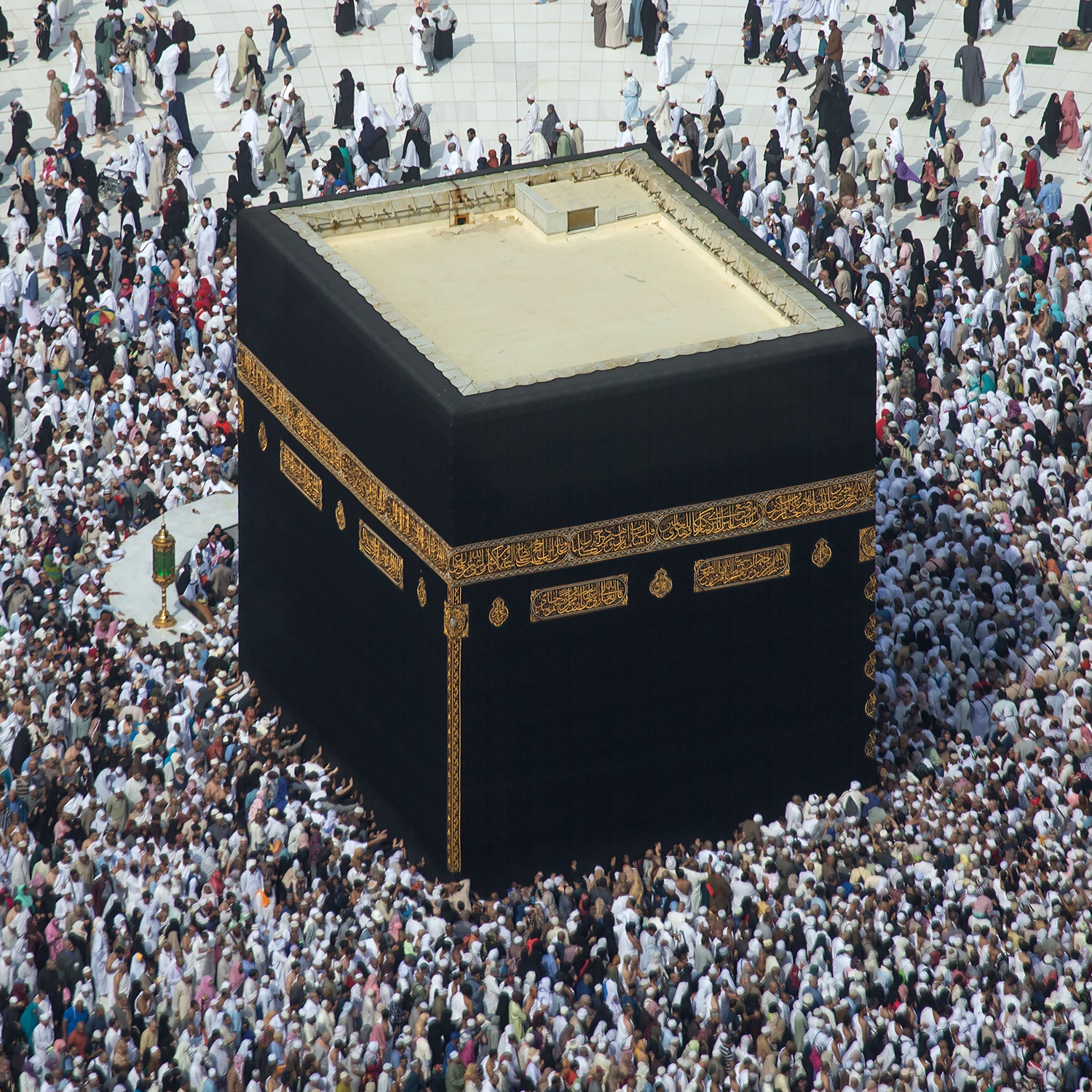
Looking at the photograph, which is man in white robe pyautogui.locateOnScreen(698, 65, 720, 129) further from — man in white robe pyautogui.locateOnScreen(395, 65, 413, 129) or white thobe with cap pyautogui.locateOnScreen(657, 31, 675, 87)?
man in white robe pyautogui.locateOnScreen(395, 65, 413, 129)

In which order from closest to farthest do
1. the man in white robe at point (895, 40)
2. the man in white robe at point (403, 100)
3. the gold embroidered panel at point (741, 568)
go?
the gold embroidered panel at point (741, 568)
the man in white robe at point (403, 100)
the man in white robe at point (895, 40)

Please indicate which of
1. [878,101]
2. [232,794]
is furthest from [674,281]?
[878,101]

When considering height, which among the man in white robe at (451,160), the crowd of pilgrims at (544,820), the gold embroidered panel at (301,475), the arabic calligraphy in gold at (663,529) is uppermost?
the arabic calligraphy in gold at (663,529)

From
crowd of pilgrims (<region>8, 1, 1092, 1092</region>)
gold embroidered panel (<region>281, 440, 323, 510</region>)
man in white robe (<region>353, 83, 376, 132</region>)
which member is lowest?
crowd of pilgrims (<region>8, 1, 1092, 1092</region>)

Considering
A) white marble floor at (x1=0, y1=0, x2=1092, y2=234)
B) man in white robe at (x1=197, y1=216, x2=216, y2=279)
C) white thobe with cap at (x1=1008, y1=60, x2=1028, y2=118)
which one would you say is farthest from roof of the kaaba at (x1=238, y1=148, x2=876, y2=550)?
white thobe with cap at (x1=1008, y1=60, x2=1028, y2=118)

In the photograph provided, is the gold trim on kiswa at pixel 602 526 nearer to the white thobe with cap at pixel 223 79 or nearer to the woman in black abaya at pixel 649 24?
the white thobe with cap at pixel 223 79

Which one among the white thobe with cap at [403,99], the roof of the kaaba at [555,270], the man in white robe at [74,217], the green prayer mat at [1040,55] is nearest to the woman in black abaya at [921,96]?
the green prayer mat at [1040,55]
